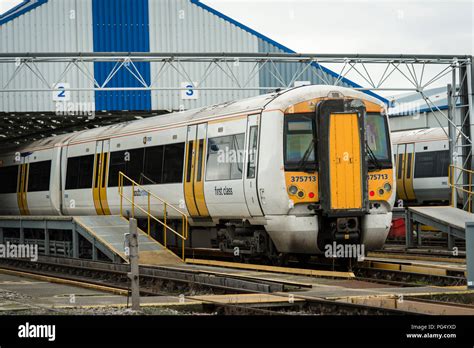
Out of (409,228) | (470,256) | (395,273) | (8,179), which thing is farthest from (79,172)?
(470,256)

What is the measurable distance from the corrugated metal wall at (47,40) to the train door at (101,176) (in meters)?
7.54

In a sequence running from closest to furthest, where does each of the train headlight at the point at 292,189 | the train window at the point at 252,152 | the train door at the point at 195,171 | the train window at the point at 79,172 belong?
the train headlight at the point at 292,189 < the train window at the point at 252,152 < the train door at the point at 195,171 < the train window at the point at 79,172

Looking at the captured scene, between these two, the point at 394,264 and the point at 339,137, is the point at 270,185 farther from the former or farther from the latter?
the point at 394,264

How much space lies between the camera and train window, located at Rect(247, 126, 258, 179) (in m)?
17.3

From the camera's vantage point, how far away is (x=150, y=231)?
22.6 metres

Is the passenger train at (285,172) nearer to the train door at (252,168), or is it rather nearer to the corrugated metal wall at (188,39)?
the train door at (252,168)

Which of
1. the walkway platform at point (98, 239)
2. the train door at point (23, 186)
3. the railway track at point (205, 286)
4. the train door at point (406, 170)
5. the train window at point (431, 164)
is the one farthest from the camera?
the train door at point (406, 170)

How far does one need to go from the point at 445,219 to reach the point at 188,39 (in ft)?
45.3

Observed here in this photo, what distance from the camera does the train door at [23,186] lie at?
28.6 meters

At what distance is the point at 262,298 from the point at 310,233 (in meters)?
4.70

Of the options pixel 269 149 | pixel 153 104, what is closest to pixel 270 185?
pixel 269 149

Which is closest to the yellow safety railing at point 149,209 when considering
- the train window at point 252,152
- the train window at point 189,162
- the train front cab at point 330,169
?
the train window at point 189,162

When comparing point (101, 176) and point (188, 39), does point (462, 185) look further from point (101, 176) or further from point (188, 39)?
point (188, 39)

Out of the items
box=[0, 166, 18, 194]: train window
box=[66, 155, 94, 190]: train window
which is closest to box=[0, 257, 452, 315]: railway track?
box=[66, 155, 94, 190]: train window
